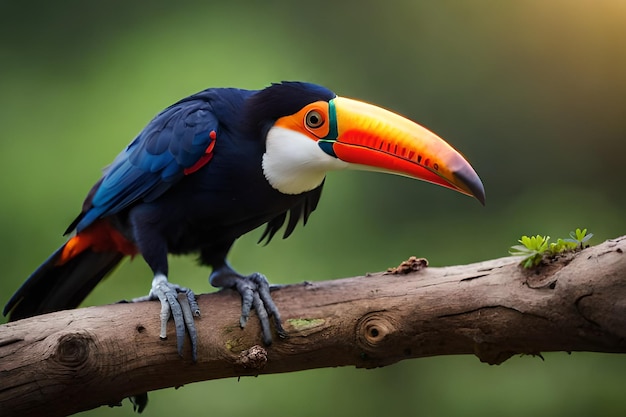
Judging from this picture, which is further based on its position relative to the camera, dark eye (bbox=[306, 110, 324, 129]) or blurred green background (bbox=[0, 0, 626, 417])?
blurred green background (bbox=[0, 0, 626, 417])

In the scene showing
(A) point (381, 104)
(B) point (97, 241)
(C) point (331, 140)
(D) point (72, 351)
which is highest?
(A) point (381, 104)

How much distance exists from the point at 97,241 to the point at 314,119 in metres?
0.82

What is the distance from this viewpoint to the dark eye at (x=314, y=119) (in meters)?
2.13

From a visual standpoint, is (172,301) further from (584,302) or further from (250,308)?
(584,302)

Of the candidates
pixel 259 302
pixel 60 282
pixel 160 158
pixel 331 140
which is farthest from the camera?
pixel 60 282

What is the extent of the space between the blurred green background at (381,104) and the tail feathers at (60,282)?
0.89 meters

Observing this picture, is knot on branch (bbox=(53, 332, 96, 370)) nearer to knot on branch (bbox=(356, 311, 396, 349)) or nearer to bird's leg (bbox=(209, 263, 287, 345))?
bird's leg (bbox=(209, 263, 287, 345))

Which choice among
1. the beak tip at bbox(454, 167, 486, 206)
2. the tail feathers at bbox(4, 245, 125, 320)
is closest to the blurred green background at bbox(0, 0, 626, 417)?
the tail feathers at bbox(4, 245, 125, 320)

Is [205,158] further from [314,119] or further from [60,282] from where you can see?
[60,282]

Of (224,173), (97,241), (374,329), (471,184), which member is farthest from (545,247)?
(97,241)

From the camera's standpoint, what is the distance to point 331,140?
2.12 meters

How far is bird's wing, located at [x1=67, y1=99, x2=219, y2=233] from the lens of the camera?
219cm

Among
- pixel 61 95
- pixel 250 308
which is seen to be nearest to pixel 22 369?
pixel 250 308

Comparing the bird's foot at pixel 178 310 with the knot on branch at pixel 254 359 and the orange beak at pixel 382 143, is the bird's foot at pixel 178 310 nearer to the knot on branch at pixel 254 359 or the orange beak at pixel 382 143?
the knot on branch at pixel 254 359
